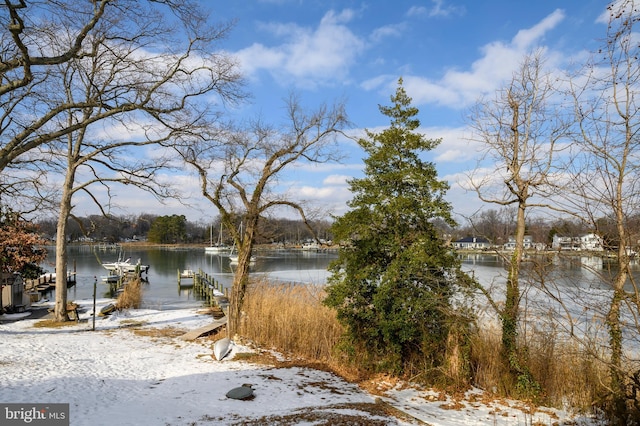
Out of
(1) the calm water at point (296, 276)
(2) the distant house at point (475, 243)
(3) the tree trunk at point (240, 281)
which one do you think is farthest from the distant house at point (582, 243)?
(3) the tree trunk at point (240, 281)

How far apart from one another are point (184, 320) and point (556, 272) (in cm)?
1082

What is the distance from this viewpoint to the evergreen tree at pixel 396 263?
22.9ft

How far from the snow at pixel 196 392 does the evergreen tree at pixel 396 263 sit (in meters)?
0.75

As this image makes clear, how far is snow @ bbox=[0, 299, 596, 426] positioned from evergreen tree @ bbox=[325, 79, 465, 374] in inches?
29.7

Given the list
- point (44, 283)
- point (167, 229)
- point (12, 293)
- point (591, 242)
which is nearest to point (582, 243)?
point (591, 242)

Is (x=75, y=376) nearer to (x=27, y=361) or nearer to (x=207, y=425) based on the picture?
(x=27, y=361)

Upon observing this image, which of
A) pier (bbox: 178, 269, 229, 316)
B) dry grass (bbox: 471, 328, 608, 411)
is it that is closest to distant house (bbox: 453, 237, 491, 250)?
dry grass (bbox: 471, 328, 608, 411)

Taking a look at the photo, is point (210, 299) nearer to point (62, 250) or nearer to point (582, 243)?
point (62, 250)

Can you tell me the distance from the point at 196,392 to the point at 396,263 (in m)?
3.58

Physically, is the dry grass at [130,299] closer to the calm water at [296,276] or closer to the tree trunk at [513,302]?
the calm water at [296,276]

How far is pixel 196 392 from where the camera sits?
20.2ft

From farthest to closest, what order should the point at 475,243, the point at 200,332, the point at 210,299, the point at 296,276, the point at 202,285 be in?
the point at 202,285 → the point at 296,276 → the point at 210,299 → the point at 200,332 → the point at 475,243

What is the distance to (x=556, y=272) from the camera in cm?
554

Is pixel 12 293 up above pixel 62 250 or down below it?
below
